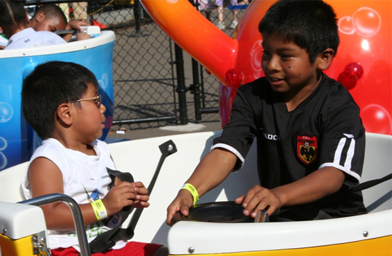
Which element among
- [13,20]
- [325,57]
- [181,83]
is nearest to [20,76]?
[13,20]

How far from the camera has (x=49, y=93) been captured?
1.82 m

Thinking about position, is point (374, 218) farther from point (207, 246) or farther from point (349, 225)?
point (207, 246)

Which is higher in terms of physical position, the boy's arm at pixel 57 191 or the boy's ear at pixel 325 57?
the boy's ear at pixel 325 57

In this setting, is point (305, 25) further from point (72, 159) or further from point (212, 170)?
point (72, 159)

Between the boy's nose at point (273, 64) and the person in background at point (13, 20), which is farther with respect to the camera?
the person in background at point (13, 20)

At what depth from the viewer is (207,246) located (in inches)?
45.1

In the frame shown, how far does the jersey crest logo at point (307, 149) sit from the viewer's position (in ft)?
5.66

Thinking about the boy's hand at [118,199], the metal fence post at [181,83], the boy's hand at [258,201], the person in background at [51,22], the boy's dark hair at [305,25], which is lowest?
the metal fence post at [181,83]

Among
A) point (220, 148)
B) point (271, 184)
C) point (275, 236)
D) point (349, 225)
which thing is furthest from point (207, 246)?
point (271, 184)

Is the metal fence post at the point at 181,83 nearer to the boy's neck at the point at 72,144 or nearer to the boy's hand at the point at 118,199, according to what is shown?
the boy's neck at the point at 72,144

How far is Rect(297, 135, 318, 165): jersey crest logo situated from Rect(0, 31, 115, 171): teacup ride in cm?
158

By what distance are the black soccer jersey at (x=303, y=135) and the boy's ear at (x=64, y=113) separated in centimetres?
48

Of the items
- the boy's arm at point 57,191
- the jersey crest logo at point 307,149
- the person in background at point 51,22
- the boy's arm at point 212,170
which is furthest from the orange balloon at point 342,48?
the person in background at point 51,22

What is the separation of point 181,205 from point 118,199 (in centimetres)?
24
